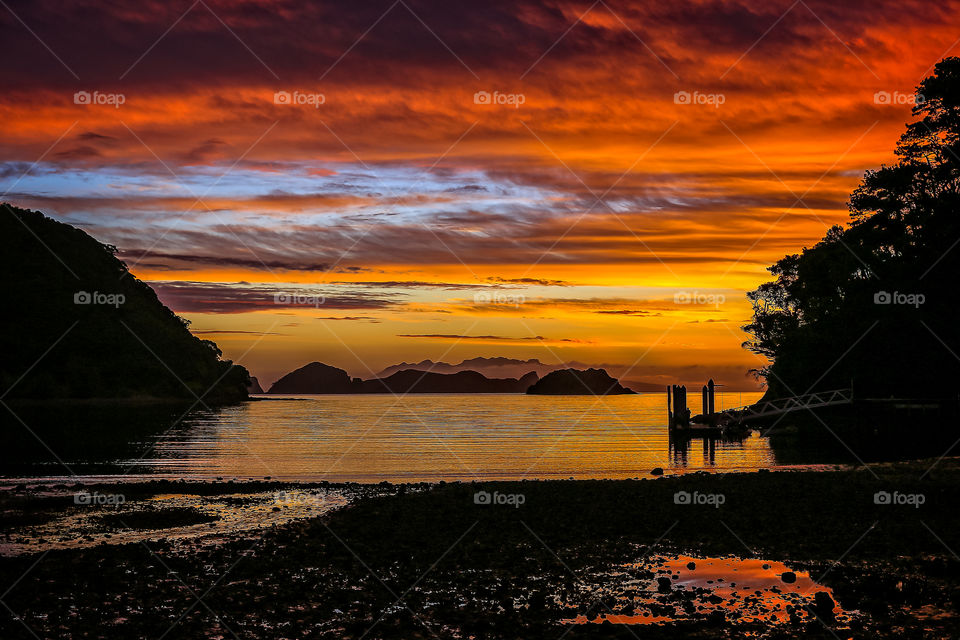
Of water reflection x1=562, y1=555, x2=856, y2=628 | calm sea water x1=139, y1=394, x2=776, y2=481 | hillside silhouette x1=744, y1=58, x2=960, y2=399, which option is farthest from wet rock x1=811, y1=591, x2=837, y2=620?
hillside silhouette x1=744, y1=58, x2=960, y2=399

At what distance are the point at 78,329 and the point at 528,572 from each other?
157 metres

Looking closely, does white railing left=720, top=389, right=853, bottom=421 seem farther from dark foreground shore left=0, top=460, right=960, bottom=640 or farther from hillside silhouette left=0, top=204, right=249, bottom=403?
hillside silhouette left=0, top=204, right=249, bottom=403

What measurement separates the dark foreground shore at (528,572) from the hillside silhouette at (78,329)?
393ft

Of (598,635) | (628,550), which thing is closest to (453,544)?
(628,550)

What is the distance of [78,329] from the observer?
152 m

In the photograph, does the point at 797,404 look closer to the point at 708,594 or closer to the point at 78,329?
the point at 708,594

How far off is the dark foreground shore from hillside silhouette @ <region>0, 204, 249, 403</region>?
393ft

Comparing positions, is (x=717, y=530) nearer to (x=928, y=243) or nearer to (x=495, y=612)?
(x=495, y=612)

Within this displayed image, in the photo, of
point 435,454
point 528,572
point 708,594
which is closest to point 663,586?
point 708,594

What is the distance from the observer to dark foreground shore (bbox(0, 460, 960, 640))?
11172mm

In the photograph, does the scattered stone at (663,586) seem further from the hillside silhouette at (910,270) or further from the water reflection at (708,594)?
the hillside silhouette at (910,270)

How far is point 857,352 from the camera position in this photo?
51625 millimetres

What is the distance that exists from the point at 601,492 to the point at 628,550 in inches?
376

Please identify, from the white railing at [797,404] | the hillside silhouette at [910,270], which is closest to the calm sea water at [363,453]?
the white railing at [797,404]
